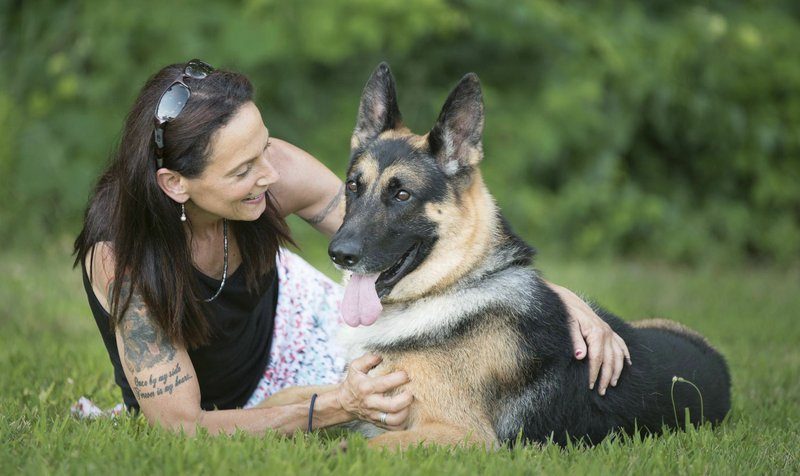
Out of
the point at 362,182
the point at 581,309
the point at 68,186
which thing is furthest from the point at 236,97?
the point at 68,186

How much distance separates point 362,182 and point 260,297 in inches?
37.2

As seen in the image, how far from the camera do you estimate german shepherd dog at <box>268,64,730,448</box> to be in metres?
3.44

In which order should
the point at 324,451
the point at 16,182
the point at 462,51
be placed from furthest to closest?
the point at 462,51, the point at 16,182, the point at 324,451

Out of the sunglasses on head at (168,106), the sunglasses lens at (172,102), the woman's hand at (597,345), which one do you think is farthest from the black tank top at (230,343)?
the woman's hand at (597,345)

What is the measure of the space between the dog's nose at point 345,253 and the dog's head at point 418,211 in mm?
19

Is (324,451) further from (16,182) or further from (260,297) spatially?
(16,182)

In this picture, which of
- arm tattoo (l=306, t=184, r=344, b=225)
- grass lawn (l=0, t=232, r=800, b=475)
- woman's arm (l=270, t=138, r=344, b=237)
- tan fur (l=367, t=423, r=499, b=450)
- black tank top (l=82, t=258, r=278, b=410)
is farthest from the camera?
arm tattoo (l=306, t=184, r=344, b=225)

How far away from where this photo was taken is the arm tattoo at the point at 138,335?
3.54 metres

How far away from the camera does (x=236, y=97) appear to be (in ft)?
11.9

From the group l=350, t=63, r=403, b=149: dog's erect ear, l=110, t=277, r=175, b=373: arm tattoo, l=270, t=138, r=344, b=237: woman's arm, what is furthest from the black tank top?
l=350, t=63, r=403, b=149: dog's erect ear

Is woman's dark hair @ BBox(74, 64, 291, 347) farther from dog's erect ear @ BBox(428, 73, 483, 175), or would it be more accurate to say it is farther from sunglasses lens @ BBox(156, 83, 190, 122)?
dog's erect ear @ BBox(428, 73, 483, 175)

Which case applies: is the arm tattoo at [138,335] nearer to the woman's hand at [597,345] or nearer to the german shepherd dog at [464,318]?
the german shepherd dog at [464,318]

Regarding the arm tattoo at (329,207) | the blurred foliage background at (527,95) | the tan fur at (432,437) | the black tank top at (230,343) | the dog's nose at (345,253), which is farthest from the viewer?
the blurred foliage background at (527,95)

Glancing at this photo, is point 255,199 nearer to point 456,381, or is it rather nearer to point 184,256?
point 184,256
